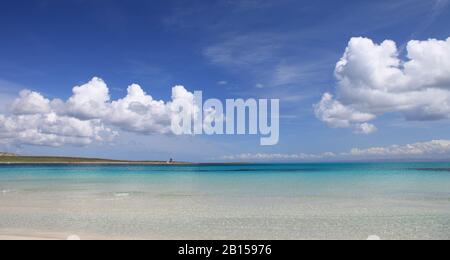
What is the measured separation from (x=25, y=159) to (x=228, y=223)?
18007 cm

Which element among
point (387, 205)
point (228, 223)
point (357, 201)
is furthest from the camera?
point (357, 201)

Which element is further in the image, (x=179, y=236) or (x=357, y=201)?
(x=357, y=201)

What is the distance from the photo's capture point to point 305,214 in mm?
17484
